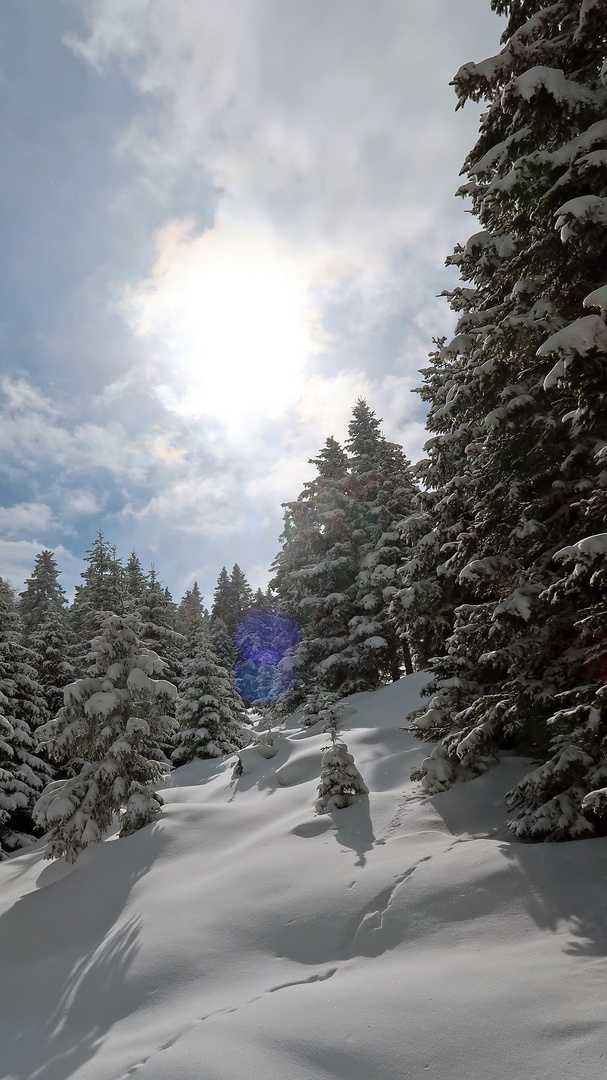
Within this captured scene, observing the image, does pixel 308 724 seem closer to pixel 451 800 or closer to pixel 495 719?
pixel 451 800

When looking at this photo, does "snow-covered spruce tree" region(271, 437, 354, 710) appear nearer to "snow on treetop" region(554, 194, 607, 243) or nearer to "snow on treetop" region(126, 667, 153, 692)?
"snow on treetop" region(126, 667, 153, 692)

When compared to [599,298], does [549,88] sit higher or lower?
higher

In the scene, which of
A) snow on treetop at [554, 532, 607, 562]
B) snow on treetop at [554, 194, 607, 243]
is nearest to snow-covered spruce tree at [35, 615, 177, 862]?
snow on treetop at [554, 532, 607, 562]

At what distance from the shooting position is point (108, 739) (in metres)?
13.1

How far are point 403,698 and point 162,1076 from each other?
1549cm

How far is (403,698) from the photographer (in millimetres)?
19094

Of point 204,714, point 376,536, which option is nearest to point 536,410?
point 376,536

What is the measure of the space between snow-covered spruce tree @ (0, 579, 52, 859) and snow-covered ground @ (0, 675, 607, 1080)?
413 inches

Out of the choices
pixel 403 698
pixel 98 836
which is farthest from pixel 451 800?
pixel 403 698

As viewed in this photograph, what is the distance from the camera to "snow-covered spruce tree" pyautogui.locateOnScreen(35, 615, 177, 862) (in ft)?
39.6

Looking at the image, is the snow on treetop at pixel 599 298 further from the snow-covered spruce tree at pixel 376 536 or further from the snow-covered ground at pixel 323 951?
the snow-covered spruce tree at pixel 376 536

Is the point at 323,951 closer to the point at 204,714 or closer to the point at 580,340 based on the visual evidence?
the point at 580,340

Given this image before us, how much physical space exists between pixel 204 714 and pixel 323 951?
20310mm

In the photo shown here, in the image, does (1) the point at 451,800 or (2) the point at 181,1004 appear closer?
(2) the point at 181,1004
